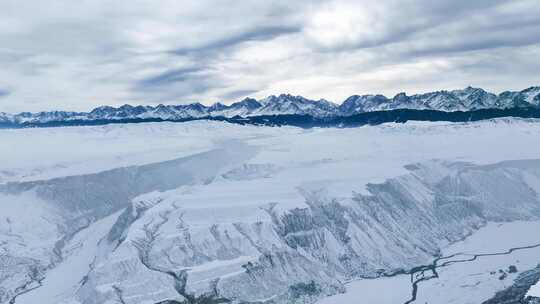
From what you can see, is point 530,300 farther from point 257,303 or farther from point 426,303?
point 257,303

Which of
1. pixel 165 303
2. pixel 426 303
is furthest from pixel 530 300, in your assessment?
pixel 165 303

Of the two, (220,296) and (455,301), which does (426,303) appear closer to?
(455,301)

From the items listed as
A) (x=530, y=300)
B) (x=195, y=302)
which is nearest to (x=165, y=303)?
(x=195, y=302)

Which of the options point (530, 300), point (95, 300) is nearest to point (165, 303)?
point (95, 300)

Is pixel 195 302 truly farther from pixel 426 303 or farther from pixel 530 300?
pixel 530 300

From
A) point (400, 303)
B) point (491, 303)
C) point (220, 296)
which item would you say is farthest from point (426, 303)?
point (220, 296)

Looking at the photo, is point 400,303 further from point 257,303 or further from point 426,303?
point 257,303
